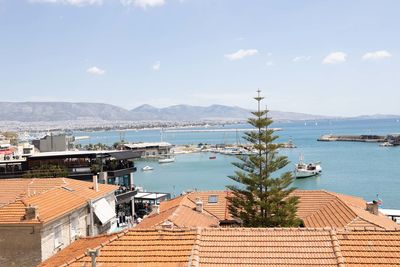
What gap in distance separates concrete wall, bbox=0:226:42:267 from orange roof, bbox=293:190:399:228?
911cm

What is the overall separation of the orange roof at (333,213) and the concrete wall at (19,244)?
9.11 meters

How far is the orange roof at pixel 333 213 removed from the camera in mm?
13312

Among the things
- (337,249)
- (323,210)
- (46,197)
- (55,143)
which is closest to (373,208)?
(323,210)

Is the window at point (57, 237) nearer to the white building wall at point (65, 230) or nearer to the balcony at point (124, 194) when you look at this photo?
the white building wall at point (65, 230)

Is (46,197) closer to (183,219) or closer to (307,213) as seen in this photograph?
(183,219)

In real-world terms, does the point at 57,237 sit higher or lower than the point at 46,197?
lower

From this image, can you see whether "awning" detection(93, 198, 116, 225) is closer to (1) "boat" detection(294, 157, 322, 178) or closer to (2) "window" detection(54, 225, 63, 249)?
(2) "window" detection(54, 225, 63, 249)

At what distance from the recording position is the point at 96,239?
10930 millimetres

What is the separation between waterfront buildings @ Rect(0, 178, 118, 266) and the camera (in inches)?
483

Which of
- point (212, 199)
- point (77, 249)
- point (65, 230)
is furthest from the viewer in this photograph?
point (212, 199)

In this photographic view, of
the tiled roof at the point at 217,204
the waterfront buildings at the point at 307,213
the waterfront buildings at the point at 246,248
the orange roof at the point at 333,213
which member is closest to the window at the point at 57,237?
the waterfront buildings at the point at 307,213

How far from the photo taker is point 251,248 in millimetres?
8367

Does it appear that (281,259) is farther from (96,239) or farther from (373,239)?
(96,239)

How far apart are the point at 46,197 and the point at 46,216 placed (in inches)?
69.7
